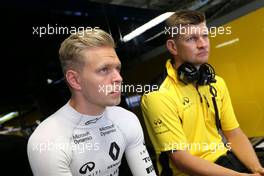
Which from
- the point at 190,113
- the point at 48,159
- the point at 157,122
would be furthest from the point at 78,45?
the point at 190,113

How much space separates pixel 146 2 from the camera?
237 cm

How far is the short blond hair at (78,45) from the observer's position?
1.20 m

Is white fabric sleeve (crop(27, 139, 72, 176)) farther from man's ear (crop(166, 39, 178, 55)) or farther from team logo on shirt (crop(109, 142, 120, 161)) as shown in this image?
man's ear (crop(166, 39, 178, 55))

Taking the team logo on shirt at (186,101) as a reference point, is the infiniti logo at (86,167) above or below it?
below

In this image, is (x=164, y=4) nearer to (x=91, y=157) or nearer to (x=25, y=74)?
(x=25, y=74)

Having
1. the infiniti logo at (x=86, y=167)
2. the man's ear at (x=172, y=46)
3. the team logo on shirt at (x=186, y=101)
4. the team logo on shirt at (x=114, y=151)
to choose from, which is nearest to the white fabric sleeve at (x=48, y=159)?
the infiniti logo at (x=86, y=167)

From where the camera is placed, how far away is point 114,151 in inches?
50.6

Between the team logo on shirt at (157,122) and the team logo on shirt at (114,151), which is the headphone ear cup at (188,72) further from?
the team logo on shirt at (114,151)

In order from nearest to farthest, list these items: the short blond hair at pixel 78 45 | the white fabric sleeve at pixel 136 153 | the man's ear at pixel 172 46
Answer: the short blond hair at pixel 78 45 → the white fabric sleeve at pixel 136 153 → the man's ear at pixel 172 46

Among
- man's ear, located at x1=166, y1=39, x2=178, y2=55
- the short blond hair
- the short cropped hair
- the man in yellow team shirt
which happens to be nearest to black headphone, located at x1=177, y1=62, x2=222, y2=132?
the man in yellow team shirt

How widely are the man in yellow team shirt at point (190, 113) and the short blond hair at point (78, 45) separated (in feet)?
1.47

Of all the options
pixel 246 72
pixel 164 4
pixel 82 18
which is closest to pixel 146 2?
pixel 164 4

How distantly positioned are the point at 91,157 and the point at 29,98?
0.75 meters

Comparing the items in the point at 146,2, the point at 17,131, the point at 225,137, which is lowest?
the point at 225,137
